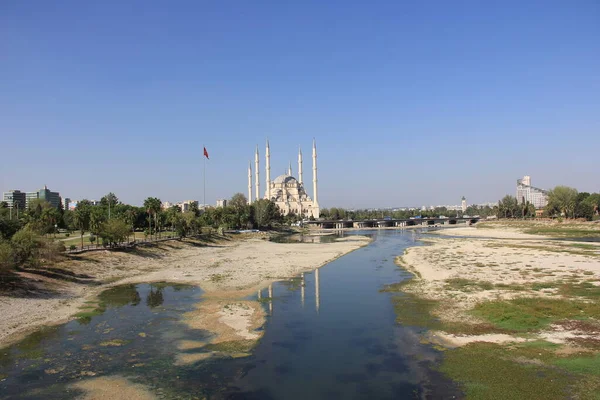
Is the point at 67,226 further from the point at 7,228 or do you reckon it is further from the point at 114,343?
the point at 114,343

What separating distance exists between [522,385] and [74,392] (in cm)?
1687

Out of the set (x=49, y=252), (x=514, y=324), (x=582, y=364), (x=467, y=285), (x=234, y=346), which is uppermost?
(x=49, y=252)

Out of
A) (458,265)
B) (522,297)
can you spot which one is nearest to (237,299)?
(522,297)

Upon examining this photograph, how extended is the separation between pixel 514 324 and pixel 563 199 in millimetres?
171617

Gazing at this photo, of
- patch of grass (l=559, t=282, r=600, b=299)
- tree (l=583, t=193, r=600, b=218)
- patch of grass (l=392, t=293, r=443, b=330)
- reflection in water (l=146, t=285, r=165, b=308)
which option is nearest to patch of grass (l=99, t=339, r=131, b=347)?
reflection in water (l=146, t=285, r=165, b=308)

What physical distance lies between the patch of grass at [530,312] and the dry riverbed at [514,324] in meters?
0.05

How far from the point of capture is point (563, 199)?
16825cm

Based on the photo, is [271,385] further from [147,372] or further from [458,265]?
[458,265]

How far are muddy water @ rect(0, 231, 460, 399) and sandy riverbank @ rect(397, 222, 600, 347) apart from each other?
359 centimetres

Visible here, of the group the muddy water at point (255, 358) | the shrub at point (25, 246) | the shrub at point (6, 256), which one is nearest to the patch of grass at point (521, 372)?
the muddy water at point (255, 358)

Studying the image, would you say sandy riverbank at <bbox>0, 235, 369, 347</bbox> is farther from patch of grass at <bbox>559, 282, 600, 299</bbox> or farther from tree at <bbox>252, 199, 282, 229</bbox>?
tree at <bbox>252, 199, 282, 229</bbox>

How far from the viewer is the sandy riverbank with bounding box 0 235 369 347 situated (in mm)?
28250

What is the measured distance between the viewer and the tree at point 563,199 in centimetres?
15809

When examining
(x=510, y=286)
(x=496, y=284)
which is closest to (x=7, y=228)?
(x=496, y=284)
